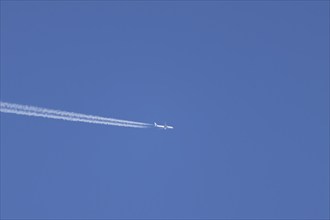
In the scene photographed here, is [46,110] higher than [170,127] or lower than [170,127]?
lower

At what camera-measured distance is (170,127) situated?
9581 cm

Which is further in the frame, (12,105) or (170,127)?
(170,127)

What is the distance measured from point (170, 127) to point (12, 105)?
49.3m

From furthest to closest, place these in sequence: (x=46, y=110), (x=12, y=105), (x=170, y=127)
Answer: (x=170, y=127) < (x=46, y=110) < (x=12, y=105)

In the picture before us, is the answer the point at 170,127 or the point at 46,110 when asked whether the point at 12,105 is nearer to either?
the point at 46,110

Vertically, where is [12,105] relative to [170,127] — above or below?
below

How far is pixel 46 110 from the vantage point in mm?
55875

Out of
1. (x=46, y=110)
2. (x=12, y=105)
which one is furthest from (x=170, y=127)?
(x=12, y=105)

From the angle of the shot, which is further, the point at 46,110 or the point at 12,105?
the point at 46,110

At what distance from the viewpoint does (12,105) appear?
4900 cm

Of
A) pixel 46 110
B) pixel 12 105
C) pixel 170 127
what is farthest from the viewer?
pixel 170 127

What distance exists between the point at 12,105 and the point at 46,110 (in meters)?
7.08

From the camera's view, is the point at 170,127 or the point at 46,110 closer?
the point at 46,110
